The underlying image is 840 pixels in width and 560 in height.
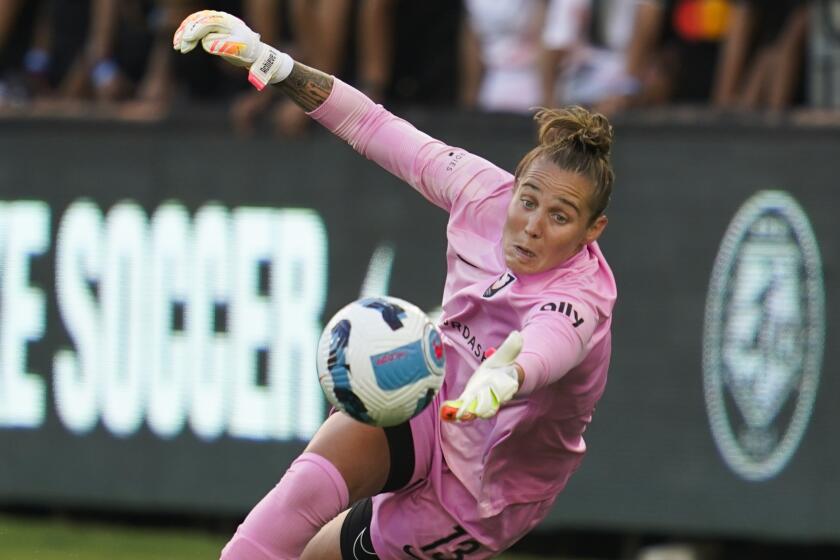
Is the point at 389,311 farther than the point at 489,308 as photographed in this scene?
No

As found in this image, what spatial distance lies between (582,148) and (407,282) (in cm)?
436

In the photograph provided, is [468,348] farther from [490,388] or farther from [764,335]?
→ [764,335]

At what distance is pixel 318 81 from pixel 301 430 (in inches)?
163

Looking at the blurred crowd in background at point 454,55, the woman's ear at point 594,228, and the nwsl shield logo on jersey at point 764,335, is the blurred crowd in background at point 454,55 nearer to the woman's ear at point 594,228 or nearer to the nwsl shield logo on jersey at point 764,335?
the nwsl shield logo on jersey at point 764,335

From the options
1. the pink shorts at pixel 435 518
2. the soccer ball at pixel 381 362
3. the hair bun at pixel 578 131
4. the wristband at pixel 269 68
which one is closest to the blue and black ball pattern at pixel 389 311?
the soccer ball at pixel 381 362

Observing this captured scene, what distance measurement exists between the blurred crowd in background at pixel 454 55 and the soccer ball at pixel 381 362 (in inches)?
175

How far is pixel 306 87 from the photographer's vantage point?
638 centimetres

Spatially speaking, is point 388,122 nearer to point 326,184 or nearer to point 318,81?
point 318,81

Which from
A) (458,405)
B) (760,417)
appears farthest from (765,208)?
(458,405)

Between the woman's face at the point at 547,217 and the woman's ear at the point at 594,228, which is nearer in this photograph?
the woman's face at the point at 547,217

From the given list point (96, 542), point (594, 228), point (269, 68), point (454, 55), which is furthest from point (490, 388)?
point (96, 542)

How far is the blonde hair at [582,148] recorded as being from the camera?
5844mm

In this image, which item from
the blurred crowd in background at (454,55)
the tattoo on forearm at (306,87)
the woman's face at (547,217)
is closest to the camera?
the woman's face at (547,217)

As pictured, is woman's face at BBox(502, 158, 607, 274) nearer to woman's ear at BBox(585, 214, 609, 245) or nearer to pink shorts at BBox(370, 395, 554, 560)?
woman's ear at BBox(585, 214, 609, 245)
